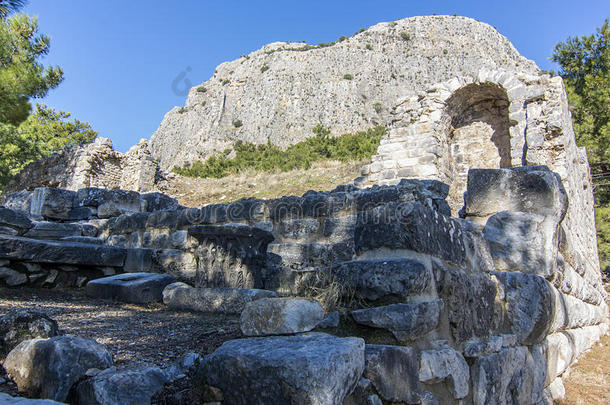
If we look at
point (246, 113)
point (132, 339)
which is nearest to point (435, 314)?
point (132, 339)

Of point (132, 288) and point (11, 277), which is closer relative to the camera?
point (132, 288)

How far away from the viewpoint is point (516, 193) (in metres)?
3.31

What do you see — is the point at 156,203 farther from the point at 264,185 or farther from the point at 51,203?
the point at 264,185

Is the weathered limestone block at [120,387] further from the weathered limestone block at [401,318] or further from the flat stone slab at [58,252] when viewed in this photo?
the flat stone slab at [58,252]

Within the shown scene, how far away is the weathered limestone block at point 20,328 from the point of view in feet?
5.94

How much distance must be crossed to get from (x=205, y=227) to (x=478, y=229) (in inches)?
101

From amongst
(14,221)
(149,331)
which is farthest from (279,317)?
(14,221)

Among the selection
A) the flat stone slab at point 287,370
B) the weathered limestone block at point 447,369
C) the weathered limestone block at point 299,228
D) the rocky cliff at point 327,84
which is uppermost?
the rocky cliff at point 327,84

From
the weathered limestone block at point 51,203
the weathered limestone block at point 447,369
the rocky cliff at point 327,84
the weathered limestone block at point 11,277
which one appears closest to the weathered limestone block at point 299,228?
the weathered limestone block at point 447,369

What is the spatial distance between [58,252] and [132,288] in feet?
3.74

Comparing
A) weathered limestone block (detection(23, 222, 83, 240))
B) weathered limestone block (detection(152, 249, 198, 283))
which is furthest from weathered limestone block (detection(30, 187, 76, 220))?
weathered limestone block (detection(152, 249, 198, 283))

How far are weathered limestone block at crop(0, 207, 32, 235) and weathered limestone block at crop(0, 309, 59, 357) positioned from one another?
4.00 m

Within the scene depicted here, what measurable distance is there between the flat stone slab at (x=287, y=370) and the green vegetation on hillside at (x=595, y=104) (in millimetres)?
15157

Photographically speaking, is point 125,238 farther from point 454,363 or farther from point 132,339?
point 454,363
